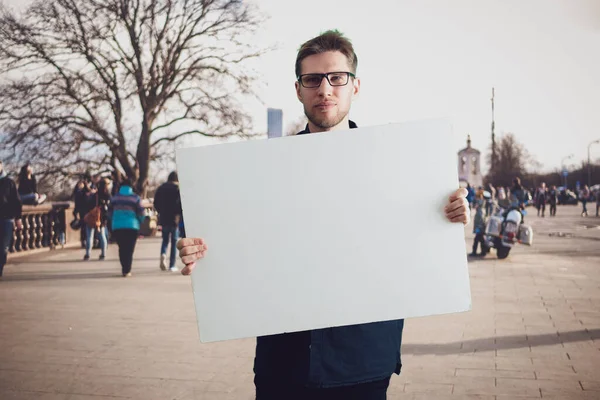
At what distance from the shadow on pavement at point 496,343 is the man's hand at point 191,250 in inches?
141

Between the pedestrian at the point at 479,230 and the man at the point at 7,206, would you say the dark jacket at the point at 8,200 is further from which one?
the pedestrian at the point at 479,230

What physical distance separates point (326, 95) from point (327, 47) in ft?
0.68

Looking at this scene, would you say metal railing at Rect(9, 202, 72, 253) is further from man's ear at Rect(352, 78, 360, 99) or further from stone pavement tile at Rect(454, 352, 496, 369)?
man's ear at Rect(352, 78, 360, 99)

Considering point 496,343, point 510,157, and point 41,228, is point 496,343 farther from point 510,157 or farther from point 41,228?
point 510,157

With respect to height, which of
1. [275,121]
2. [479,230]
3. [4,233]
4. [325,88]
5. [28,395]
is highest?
[275,121]

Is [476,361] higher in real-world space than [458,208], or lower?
lower

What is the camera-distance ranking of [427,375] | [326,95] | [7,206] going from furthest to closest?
[7,206]
[427,375]
[326,95]

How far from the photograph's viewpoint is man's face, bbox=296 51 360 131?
215cm

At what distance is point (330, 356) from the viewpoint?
200 centimetres

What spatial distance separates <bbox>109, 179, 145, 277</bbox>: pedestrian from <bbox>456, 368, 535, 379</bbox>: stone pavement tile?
690 centimetres

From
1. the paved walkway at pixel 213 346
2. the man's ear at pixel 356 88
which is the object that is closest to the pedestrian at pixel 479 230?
the paved walkway at pixel 213 346

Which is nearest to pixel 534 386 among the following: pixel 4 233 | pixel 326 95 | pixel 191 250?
pixel 326 95

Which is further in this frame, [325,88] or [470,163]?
[470,163]

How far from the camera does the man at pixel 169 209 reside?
10.6m
